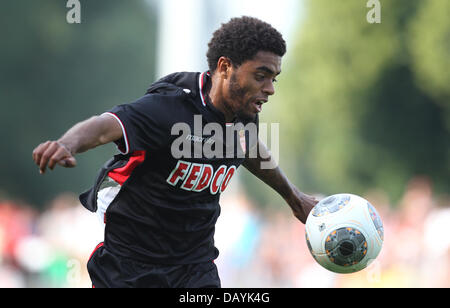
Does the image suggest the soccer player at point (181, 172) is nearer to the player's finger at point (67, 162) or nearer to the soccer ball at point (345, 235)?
the soccer ball at point (345, 235)

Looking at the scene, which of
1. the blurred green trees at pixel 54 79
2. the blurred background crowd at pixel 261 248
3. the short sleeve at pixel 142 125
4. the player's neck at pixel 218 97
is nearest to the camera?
the short sleeve at pixel 142 125

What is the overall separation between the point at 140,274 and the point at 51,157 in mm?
1548

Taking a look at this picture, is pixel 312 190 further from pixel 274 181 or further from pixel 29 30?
pixel 274 181

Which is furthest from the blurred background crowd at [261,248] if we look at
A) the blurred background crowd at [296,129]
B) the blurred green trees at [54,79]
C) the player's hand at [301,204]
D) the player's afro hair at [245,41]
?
the blurred green trees at [54,79]

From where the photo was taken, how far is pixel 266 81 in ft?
17.9

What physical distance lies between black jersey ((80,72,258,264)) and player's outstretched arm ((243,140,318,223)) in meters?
0.71

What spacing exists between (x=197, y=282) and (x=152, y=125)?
135 centimetres

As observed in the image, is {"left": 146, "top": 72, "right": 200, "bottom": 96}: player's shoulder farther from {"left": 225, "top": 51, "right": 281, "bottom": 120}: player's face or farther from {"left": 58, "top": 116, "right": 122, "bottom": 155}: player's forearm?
{"left": 58, "top": 116, "right": 122, "bottom": 155}: player's forearm

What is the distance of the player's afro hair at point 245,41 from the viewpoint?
17.9 feet

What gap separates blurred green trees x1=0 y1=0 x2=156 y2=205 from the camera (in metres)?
31.1

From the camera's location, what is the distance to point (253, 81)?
5.43m
